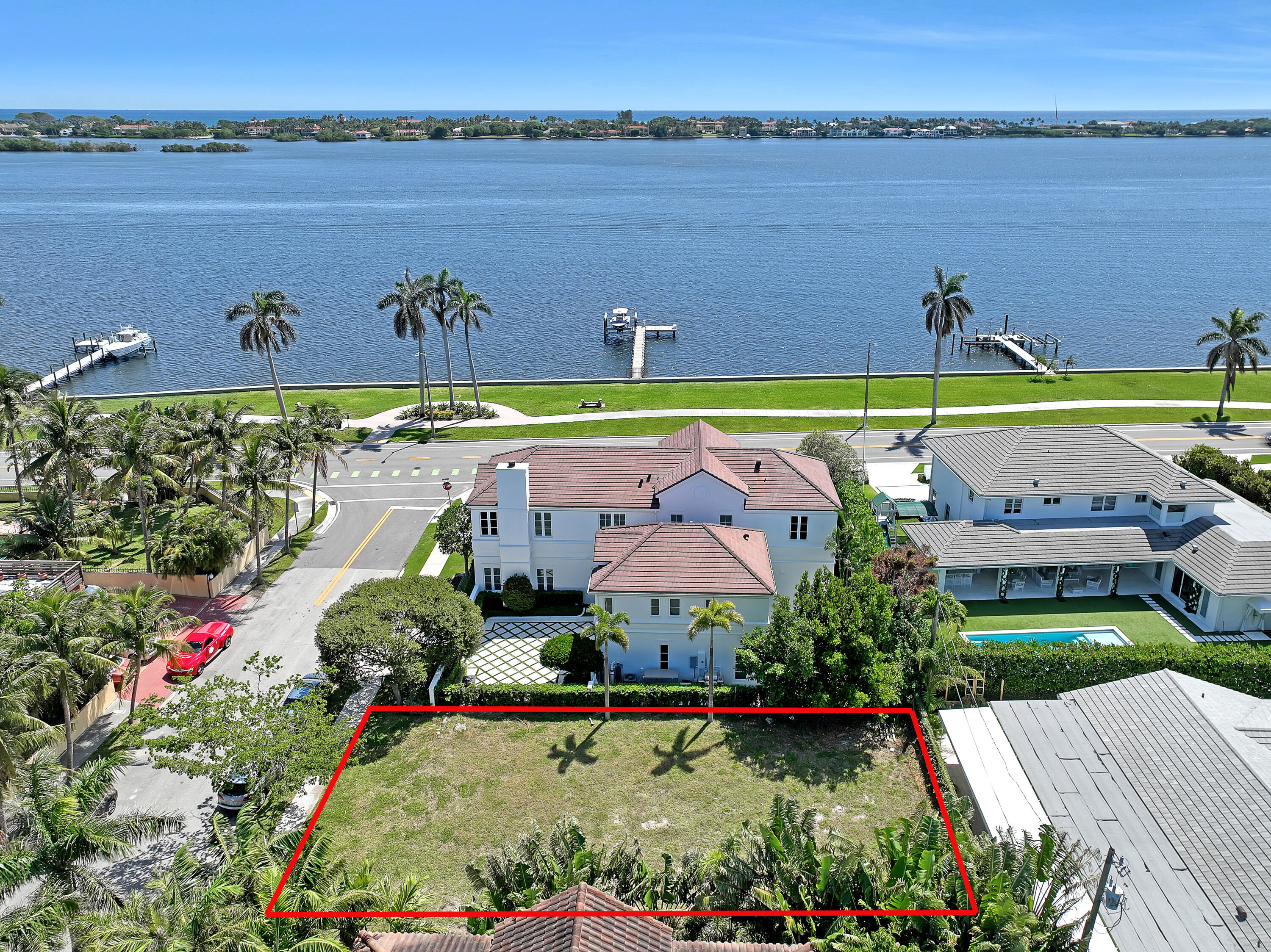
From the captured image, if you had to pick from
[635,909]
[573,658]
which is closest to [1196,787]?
[635,909]

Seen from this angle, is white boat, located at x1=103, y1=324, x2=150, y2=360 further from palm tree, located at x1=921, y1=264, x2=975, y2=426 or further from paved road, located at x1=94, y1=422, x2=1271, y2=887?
palm tree, located at x1=921, y1=264, x2=975, y2=426

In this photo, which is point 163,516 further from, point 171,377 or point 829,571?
point 171,377

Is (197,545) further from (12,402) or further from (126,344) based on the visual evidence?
(126,344)

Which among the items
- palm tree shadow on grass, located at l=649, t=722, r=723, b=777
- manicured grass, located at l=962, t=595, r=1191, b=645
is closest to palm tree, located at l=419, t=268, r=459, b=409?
palm tree shadow on grass, located at l=649, t=722, r=723, b=777

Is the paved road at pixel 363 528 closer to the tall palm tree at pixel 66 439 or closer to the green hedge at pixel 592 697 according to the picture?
the green hedge at pixel 592 697

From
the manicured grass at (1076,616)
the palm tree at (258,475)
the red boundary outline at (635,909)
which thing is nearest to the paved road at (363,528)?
the palm tree at (258,475)

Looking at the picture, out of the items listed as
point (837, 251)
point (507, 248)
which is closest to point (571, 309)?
point (507, 248)

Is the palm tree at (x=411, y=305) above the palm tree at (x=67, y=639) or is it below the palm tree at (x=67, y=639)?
above
